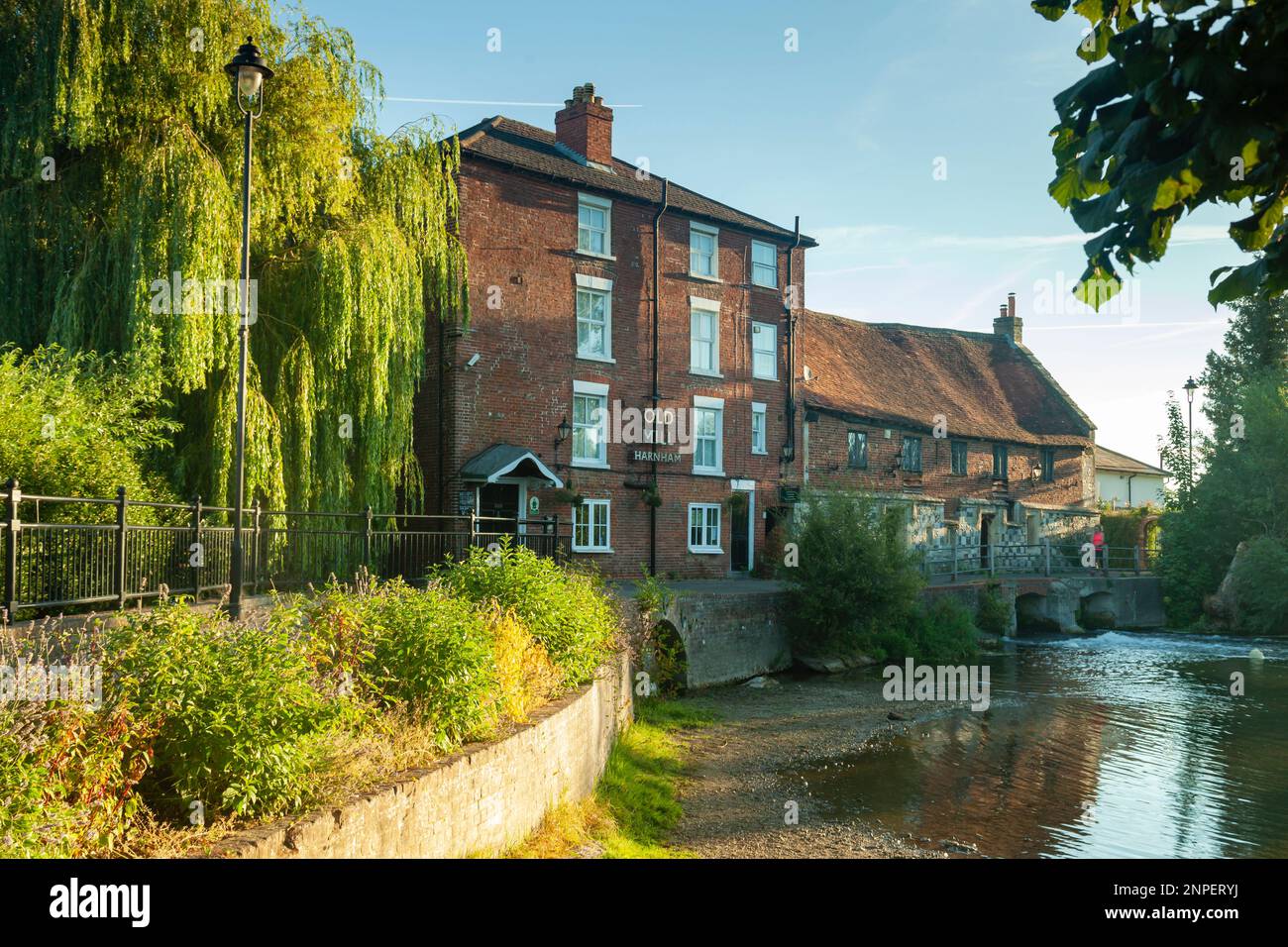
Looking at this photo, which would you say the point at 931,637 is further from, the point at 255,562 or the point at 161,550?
the point at 161,550

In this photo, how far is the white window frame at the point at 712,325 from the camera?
2977 cm

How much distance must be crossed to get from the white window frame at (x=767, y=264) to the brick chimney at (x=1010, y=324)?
80.4 feet

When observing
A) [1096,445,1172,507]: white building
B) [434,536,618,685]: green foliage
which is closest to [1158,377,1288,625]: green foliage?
[1096,445,1172,507]: white building

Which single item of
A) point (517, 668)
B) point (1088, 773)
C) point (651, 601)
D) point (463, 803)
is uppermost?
point (517, 668)

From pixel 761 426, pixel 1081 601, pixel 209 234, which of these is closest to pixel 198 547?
pixel 209 234

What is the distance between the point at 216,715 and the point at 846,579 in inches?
820

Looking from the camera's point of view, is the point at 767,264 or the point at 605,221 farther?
the point at 767,264

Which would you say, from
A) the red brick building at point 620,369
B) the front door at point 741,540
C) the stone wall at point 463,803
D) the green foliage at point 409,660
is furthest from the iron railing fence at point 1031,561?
the green foliage at point 409,660

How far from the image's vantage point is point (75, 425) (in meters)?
12.3

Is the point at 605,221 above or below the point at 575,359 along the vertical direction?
above

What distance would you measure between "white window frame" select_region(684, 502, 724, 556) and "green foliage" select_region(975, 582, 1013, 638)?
10596mm

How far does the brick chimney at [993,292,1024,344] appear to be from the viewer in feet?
172

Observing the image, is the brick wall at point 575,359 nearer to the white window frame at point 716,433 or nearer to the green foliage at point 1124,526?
the white window frame at point 716,433
